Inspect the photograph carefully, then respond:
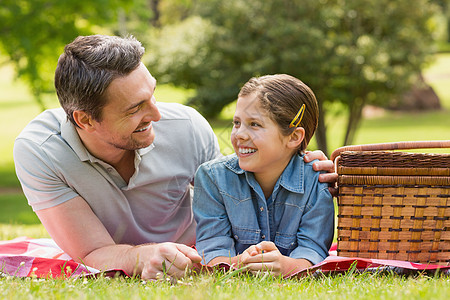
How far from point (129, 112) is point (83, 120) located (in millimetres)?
292

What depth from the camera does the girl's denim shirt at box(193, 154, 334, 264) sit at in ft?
11.2

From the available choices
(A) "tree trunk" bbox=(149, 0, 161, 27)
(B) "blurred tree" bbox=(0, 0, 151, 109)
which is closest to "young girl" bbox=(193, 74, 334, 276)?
(B) "blurred tree" bbox=(0, 0, 151, 109)

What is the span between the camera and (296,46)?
11.8m

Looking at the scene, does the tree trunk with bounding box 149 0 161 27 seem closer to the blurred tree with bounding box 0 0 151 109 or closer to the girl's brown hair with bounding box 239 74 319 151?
the blurred tree with bounding box 0 0 151 109

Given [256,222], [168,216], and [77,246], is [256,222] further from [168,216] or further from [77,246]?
[77,246]

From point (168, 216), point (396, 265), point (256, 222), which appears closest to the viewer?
point (396, 265)

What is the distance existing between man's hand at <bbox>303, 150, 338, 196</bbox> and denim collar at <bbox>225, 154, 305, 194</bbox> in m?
0.06

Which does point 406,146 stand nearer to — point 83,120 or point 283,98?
point 283,98

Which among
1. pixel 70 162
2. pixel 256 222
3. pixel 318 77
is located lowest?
pixel 318 77

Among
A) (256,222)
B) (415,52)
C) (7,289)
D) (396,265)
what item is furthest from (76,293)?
(415,52)

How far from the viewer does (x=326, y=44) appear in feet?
38.9

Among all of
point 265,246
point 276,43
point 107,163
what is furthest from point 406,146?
point 276,43

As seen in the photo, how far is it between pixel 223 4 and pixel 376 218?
9.79 m

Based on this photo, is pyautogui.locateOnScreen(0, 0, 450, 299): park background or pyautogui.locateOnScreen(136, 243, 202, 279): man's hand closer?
pyautogui.locateOnScreen(136, 243, 202, 279): man's hand
